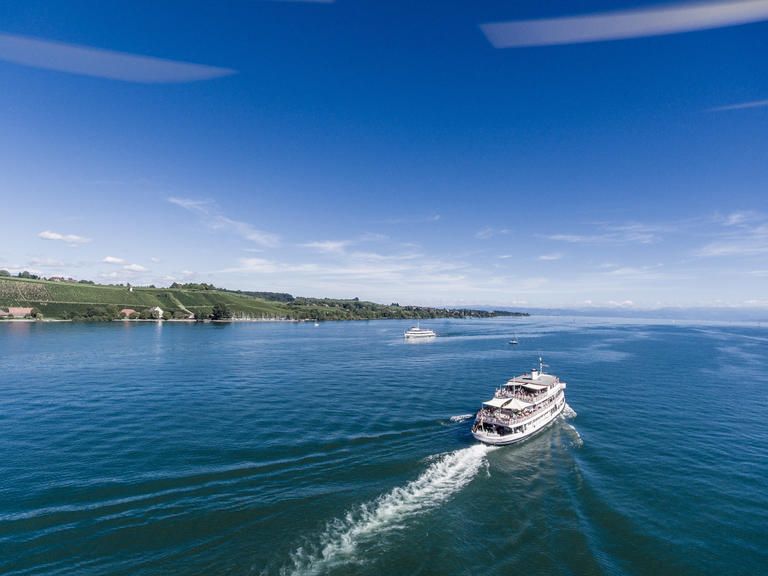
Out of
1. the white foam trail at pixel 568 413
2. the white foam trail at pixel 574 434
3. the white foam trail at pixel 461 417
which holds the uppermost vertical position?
the white foam trail at pixel 461 417

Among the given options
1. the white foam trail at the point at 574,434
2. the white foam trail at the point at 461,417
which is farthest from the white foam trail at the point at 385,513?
the white foam trail at the point at 574,434

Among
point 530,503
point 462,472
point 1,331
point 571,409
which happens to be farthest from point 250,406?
point 1,331

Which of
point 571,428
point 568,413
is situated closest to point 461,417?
point 571,428

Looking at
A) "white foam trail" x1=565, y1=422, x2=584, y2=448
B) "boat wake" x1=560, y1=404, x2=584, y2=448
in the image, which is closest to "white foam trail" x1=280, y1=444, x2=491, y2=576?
"white foam trail" x1=565, y1=422, x2=584, y2=448

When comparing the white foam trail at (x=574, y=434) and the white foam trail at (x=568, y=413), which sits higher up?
the white foam trail at (x=568, y=413)

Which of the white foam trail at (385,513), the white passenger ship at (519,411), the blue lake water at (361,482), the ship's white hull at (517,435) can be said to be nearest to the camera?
the white foam trail at (385,513)

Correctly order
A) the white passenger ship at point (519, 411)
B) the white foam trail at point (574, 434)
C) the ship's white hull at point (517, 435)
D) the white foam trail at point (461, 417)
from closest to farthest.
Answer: the ship's white hull at point (517, 435)
the white passenger ship at point (519, 411)
the white foam trail at point (574, 434)
the white foam trail at point (461, 417)

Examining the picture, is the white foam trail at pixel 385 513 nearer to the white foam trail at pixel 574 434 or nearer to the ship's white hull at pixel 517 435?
the ship's white hull at pixel 517 435

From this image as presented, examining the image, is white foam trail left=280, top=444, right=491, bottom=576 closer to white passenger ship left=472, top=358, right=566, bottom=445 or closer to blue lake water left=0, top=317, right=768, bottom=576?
blue lake water left=0, top=317, right=768, bottom=576
